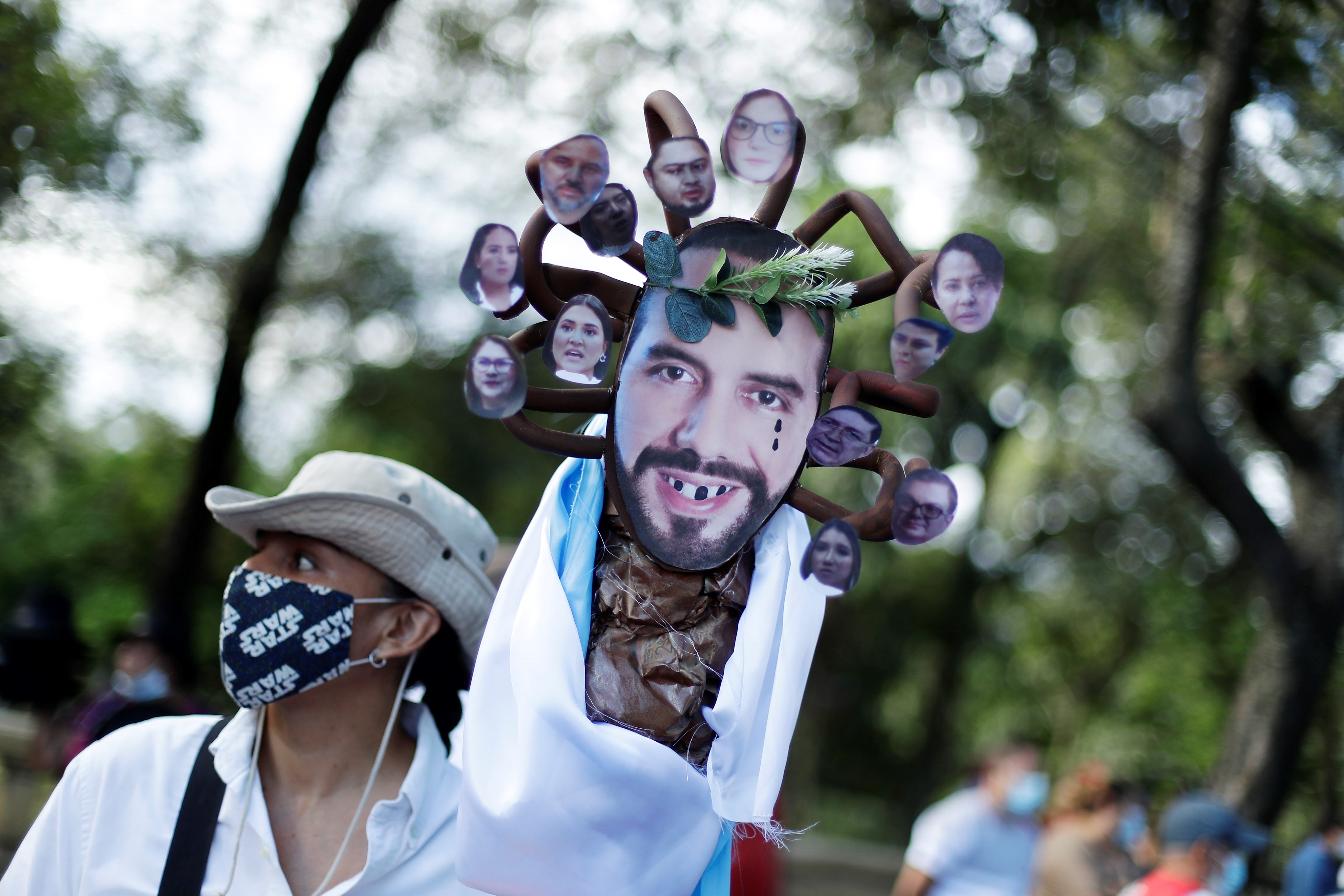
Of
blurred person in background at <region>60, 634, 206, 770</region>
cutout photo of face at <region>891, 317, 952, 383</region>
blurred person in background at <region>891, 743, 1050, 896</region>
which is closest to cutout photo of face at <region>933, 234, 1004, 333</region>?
cutout photo of face at <region>891, 317, 952, 383</region>

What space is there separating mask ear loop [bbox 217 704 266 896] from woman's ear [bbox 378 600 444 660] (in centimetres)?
26

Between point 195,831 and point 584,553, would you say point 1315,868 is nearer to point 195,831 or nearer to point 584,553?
point 584,553

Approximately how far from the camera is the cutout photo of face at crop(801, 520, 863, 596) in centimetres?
145

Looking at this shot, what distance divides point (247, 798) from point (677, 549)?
1002 mm

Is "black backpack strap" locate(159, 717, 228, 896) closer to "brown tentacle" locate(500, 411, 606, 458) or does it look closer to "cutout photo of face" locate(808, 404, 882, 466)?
"brown tentacle" locate(500, 411, 606, 458)

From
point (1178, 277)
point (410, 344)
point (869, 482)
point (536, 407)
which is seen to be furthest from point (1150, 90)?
point (536, 407)

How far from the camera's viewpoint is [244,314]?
5.95 m

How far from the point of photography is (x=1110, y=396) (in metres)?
14.2

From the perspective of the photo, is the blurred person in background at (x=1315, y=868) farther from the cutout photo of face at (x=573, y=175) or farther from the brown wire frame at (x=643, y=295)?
the cutout photo of face at (x=573, y=175)

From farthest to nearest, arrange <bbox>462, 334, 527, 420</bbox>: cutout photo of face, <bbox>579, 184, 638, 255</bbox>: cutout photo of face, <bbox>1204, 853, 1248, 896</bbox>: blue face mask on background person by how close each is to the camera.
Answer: <bbox>1204, 853, 1248, 896</bbox>: blue face mask on background person
<bbox>579, 184, 638, 255</bbox>: cutout photo of face
<bbox>462, 334, 527, 420</bbox>: cutout photo of face

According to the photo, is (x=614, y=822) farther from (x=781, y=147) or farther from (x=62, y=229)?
(x=62, y=229)

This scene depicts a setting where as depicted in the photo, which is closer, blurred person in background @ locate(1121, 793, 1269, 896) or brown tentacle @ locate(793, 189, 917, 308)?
brown tentacle @ locate(793, 189, 917, 308)

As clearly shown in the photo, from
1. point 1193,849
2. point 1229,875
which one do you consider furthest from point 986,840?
point 1229,875

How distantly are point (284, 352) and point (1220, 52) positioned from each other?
680cm
